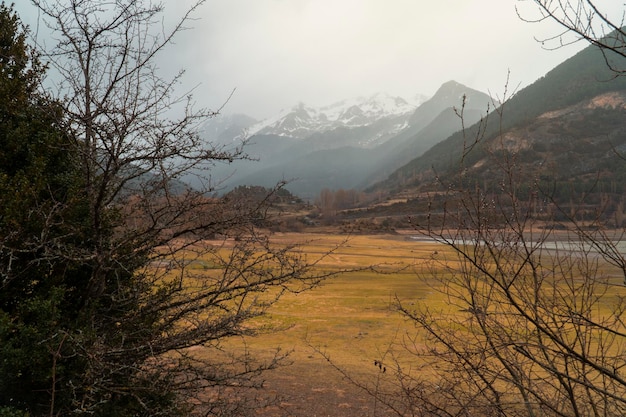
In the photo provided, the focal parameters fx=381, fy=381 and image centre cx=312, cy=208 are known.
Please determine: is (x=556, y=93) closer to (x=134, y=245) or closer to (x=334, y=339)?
(x=334, y=339)

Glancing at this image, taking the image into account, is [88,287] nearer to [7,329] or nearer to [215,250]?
[7,329]

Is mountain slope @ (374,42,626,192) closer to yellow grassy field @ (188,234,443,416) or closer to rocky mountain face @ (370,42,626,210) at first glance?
rocky mountain face @ (370,42,626,210)

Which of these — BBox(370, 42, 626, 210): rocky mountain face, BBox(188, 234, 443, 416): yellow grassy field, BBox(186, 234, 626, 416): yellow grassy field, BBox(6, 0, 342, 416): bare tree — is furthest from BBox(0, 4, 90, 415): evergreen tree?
BBox(370, 42, 626, 210): rocky mountain face

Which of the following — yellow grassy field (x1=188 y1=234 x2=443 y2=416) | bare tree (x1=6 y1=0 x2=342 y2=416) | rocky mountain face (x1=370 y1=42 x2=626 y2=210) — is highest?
rocky mountain face (x1=370 y1=42 x2=626 y2=210)

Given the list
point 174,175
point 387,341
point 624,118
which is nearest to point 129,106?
point 174,175

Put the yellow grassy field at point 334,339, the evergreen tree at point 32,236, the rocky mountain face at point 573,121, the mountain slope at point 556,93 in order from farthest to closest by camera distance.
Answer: the mountain slope at point 556,93
the rocky mountain face at point 573,121
the yellow grassy field at point 334,339
the evergreen tree at point 32,236

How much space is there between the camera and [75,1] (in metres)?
3.87

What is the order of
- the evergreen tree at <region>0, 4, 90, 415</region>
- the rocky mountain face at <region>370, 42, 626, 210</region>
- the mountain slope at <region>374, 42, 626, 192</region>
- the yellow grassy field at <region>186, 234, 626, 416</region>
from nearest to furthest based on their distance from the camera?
the evergreen tree at <region>0, 4, 90, 415</region> → the yellow grassy field at <region>186, 234, 626, 416</region> → the rocky mountain face at <region>370, 42, 626, 210</region> → the mountain slope at <region>374, 42, 626, 192</region>

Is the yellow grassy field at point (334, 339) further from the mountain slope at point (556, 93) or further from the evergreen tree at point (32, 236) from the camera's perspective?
the mountain slope at point (556, 93)

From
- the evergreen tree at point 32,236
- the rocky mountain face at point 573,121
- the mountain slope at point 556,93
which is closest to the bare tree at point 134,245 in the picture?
the evergreen tree at point 32,236

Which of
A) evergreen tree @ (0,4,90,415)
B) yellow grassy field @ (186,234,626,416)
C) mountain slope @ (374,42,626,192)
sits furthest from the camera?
mountain slope @ (374,42,626,192)

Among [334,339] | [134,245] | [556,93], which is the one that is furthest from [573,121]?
[134,245]

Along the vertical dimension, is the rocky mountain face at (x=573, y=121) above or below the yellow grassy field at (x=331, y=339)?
above

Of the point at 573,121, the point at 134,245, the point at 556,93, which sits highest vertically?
the point at 556,93
